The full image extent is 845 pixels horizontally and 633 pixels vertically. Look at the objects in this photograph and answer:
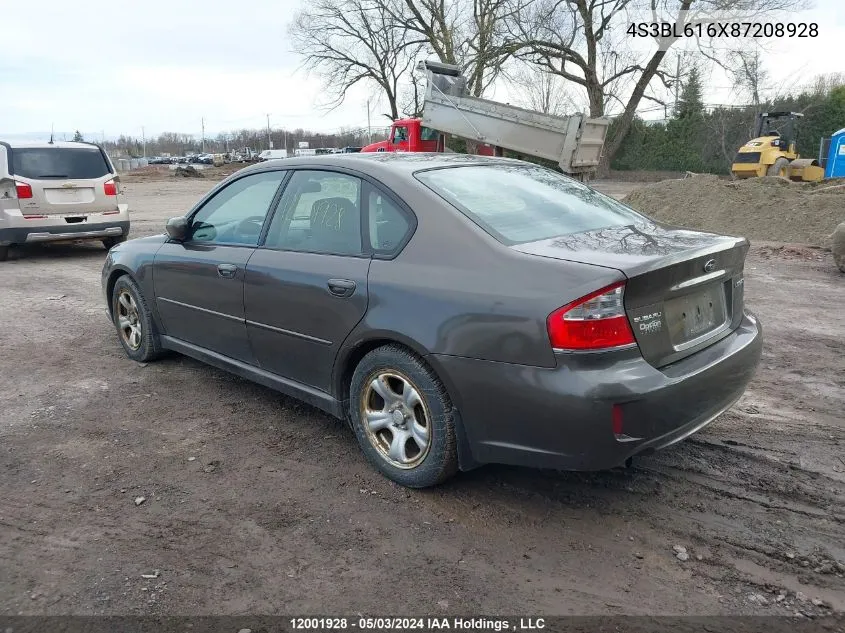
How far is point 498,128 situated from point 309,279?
13572mm

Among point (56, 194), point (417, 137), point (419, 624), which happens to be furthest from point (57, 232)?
point (417, 137)

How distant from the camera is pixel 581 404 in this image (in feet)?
8.78

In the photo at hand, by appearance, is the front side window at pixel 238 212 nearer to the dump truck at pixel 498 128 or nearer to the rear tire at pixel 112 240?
the rear tire at pixel 112 240

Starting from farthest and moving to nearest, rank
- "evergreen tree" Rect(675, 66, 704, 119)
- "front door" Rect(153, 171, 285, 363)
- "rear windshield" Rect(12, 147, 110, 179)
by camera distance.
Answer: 1. "evergreen tree" Rect(675, 66, 704, 119)
2. "rear windshield" Rect(12, 147, 110, 179)
3. "front door" Rect(153, 171, 285, 363)

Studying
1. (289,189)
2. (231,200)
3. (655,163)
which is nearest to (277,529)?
(289,189)

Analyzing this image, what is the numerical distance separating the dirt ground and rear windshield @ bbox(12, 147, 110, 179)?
22.2 ft

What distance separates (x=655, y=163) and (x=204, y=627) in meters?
36.0

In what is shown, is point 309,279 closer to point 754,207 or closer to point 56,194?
point 56,194

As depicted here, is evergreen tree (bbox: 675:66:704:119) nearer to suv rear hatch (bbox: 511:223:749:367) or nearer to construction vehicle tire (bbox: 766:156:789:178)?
construction vehicle tire (bbox: 766:156:789:178)

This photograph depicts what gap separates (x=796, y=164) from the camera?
18.1m

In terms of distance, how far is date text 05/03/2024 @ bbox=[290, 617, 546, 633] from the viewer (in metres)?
2.44

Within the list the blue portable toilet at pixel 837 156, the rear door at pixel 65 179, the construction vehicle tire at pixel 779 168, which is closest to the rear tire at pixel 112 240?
the rear door at pixel 65 179

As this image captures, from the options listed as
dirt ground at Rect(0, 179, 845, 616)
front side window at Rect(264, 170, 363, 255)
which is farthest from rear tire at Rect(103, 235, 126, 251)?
front side window at Rect(264, 170, 363, 255)

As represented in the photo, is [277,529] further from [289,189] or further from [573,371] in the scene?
[289,189]
